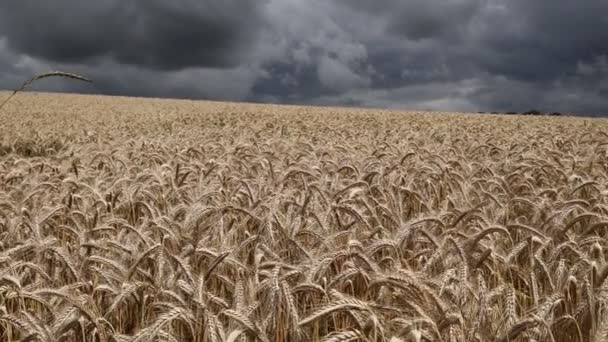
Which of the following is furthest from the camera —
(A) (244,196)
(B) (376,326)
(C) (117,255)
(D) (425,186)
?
(D) (425,186)

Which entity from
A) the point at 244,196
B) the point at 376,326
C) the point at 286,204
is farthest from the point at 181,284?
the point at 244,196

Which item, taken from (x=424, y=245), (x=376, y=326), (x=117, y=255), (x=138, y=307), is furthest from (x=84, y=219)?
(x=376, y=326)

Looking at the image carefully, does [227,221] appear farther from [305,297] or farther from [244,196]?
[305,297]

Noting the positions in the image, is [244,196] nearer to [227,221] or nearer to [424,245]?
[227,221]

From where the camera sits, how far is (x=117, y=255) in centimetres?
362

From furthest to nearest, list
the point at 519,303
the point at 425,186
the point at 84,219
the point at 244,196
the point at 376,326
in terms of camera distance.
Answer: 1. the point at 425,186
2. the point at 244,196
3. the point at 84,219
4. the point at 519,303
5. the point at 376,326

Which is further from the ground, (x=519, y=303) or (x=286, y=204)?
(x=286, y=204)

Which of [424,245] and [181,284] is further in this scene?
[424,245]

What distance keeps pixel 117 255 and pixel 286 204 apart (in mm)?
1487

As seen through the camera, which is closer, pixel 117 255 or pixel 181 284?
pixel 181 284

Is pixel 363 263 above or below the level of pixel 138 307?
above

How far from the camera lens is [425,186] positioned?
6047 mm

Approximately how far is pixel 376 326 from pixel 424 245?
197 centimetres

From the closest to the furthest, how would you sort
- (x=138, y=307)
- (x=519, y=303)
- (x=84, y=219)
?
(x=138, y=307) < (x=519, y=303) < (x=84, y=219)
